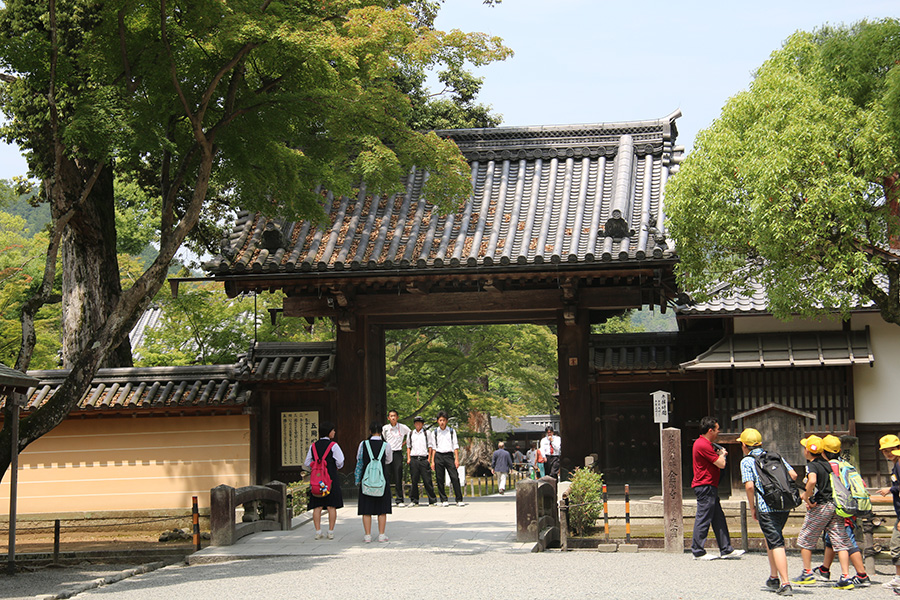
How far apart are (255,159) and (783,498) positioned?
8528 mm

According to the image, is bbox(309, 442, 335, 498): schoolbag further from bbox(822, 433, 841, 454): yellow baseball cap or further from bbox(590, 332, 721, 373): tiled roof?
bbox(822, 433, 841, 454): yellow baseball cap

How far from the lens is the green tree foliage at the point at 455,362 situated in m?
25.9

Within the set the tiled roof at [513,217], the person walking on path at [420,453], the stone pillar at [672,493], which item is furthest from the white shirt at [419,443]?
the stone pillar at [672,493]

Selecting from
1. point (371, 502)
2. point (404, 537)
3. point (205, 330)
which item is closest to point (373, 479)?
point (371, 502)

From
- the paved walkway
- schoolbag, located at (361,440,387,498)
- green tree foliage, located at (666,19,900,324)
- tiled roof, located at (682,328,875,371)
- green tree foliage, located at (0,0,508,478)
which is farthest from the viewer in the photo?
tiled roof, located at (682,328,875,371)

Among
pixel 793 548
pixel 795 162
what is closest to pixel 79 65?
pixel 795 162

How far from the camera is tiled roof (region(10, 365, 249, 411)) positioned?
660 inches

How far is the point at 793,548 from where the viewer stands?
1222 centimetres

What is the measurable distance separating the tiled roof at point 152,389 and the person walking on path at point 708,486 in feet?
29.3

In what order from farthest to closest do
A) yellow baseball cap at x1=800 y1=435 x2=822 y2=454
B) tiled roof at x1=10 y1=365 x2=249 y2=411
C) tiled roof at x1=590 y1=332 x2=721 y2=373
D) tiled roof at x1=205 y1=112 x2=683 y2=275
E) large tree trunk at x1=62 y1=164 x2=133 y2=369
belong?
large tree trunk at x1=62 y1=164 x2=133 y2=369, tiled roof at x1=590 y1=332 x2=721 y2=373, tiled roof at x1=10 y1=365 x2=249 y2=411, tiled roof at x1=205 y1=112 x2=683 y2=275, yellow baseball cap at x1=800 y1=435 x2=822 y2=454

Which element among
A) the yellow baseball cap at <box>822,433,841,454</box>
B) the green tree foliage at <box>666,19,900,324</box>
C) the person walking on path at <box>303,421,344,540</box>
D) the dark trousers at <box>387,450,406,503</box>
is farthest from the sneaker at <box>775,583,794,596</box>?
the dark trousers at <box>387,450,406,503</box>

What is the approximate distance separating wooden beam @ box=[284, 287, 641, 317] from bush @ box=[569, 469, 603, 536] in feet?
13.6

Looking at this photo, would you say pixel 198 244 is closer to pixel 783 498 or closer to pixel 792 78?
pixel 792 78

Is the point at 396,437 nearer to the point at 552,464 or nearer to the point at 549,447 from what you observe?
the point at 552,464
